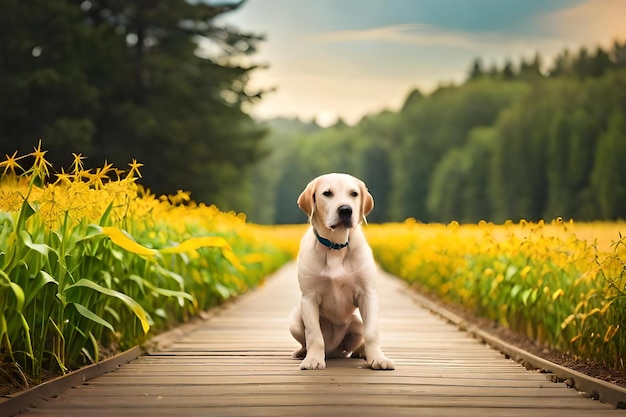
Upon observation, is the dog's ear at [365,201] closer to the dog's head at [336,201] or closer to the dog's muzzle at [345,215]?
the dog's head at [336,201]

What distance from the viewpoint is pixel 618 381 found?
4.84 metres

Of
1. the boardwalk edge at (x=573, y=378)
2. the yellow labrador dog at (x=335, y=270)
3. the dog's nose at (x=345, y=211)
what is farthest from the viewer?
the yellow labrador dog at (x=335, y=270)

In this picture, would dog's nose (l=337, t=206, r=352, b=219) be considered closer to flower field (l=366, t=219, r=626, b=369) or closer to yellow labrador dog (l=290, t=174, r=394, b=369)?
yellow labrador dog (l=290, t=174, r=394, b=369)

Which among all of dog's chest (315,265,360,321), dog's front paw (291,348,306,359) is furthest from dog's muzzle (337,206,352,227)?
dog's front paw (291,348,306,359)

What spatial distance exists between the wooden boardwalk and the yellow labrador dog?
19cm

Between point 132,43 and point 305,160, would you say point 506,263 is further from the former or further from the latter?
point 305,160

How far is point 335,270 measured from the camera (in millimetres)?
5344

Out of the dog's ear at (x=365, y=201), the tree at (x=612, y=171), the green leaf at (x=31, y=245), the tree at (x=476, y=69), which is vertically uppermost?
the tree at (x=476, y=69)

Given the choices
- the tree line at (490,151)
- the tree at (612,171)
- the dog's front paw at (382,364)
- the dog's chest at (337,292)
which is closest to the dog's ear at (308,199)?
the dog's chest at (337,292)

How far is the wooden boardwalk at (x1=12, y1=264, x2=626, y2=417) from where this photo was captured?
13.2ft

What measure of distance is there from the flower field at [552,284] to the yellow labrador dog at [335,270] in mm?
1448

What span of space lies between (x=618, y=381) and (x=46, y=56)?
2126 centimetres

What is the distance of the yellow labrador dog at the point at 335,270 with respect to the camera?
5.24 metres

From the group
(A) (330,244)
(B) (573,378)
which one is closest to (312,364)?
(A) (330,244)
